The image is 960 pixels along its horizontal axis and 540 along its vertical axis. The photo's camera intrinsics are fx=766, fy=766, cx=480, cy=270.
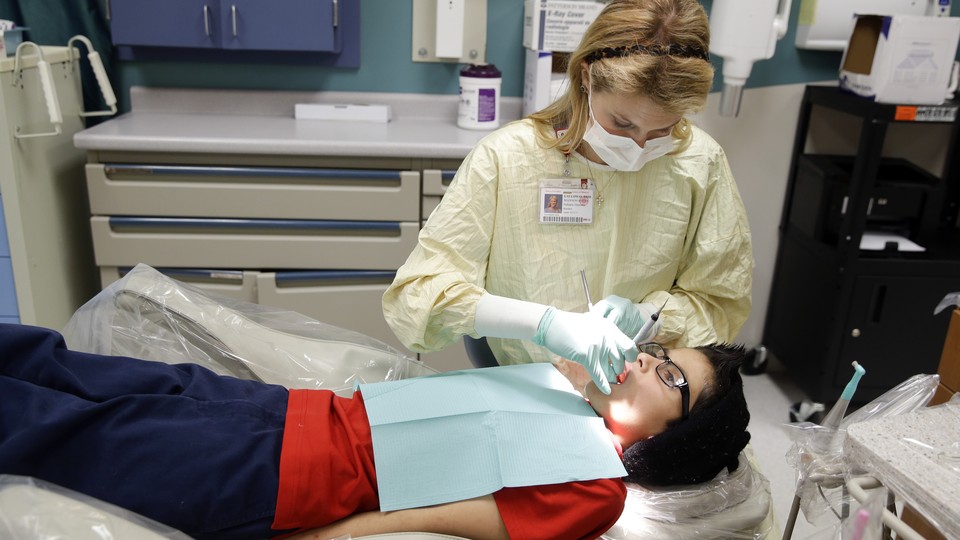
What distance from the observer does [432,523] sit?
1.19m

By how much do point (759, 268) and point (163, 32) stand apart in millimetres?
2339

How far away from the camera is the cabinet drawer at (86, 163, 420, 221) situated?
2369 millimetres

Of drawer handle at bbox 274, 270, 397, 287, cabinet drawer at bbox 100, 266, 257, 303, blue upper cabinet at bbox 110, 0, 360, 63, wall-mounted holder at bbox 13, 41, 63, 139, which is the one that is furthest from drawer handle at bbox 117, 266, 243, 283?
blue upper cabinet at bbox 110, 0, 360, 63

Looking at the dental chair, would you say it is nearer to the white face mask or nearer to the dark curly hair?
the dark curly hair

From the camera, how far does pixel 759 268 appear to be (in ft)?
9.86

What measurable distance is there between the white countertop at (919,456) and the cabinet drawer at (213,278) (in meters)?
2.00

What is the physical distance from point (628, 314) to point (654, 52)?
49cm

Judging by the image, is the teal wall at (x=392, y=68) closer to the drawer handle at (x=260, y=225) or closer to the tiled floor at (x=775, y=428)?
the drawer handle at (x=260, y=225)

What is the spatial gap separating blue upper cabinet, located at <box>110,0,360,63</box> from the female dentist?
1.31m

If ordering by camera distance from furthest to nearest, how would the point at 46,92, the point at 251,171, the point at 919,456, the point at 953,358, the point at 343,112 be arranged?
the point at 343,112, the point at 251,171, the point at 46,92, the point at 953,358, the point at 919,456

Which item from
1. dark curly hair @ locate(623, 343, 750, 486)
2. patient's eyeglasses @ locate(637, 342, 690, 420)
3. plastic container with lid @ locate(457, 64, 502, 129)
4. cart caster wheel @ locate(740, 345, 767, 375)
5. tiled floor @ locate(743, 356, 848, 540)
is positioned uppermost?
plastic container with lid @ locate(457, 64, 502, 129)

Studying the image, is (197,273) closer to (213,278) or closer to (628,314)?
(213,278)

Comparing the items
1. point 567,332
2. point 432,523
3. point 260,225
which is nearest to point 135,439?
point 432,523

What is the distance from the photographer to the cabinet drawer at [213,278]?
247 cm
